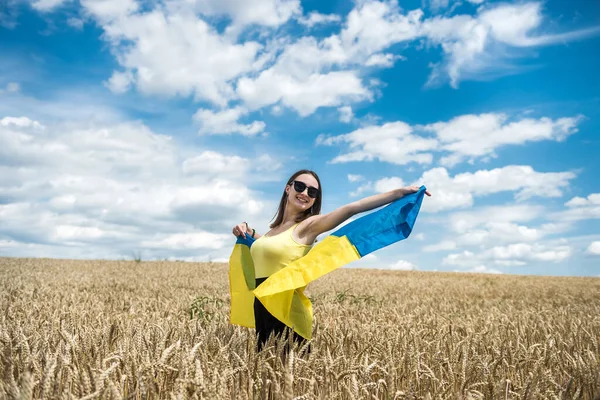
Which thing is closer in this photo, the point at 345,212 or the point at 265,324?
the point at 345,212

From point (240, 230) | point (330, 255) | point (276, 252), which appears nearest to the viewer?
point (330, 255)

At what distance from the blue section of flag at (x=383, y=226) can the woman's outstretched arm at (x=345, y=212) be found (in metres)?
0.11

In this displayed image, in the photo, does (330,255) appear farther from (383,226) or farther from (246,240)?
(246,240)

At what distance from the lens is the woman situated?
12.5 feet

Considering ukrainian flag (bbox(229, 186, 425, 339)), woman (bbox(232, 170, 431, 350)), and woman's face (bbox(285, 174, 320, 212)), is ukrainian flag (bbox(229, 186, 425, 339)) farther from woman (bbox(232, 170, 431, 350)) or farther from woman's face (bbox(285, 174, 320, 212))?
woman's face (bbox(285, 174, 320, 212))

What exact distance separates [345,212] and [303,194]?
1.72ft

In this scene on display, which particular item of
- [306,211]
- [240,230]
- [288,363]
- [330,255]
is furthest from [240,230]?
[288,363]

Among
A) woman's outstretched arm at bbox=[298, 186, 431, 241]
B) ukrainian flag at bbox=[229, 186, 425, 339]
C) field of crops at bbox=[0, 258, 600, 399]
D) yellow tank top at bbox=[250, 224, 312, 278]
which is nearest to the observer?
field of crops at bbox=[0, 258, 600, 399]

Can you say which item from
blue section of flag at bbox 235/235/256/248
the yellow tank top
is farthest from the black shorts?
blue section of flag at bbox 235/235/256/248

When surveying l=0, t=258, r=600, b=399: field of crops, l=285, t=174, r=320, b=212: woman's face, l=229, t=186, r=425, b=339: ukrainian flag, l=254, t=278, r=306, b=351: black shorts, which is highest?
l=285, t=174, r=320, b=212: woman's face

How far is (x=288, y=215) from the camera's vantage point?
4.37 m

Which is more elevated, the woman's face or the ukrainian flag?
the woman's face

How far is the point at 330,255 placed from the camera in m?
3.75

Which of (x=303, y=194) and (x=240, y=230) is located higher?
(x=303, y=194)
